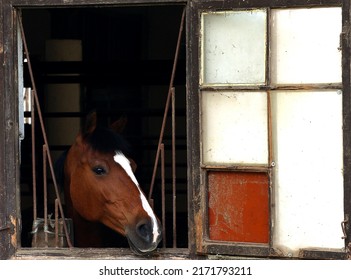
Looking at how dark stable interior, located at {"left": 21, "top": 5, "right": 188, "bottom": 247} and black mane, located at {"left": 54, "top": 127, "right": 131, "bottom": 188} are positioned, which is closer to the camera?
black mane, located at {"left": 54, "top": 127, "right": 131, "bottom": 188}

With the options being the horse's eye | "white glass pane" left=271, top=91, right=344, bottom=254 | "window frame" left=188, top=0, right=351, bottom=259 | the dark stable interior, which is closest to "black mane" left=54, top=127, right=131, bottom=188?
the horse's eye

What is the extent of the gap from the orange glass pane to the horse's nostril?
1.37ft

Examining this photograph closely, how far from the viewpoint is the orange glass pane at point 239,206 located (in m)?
5.16

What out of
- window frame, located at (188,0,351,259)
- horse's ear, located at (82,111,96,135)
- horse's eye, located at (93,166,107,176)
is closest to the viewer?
window frame, located at (188,0,351,259)

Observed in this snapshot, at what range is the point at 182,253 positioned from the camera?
534 cm

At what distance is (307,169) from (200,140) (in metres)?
0.59

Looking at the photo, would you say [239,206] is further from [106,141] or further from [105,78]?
[105,78]

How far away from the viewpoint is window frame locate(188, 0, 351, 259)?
5.01 metres

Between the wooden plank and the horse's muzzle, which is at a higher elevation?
the horse's muzzle

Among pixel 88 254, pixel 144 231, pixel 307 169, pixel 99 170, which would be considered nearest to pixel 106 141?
pixel 99 170

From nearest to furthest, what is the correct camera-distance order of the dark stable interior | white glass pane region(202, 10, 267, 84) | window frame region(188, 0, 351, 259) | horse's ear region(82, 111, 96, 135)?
1. window frame region(188, 0, 351, 259)
2. white glass pane region(202, 10, 267, 84)
3. horse's ear region(82, 111, 96, 135)
4. the dark stable interior

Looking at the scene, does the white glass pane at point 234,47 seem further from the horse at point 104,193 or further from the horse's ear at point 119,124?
the horse's ear at point 119,124

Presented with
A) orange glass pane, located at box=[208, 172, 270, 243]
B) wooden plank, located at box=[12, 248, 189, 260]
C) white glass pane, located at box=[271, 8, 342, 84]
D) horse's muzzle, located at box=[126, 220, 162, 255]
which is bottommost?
wooden plank, located at box=[12, 248, 189, 260]

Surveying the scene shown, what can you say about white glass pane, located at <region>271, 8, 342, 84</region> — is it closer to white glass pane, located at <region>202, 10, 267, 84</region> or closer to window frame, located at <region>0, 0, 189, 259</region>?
white glass pane, located at <region>202, 10, 267, 84</region>
